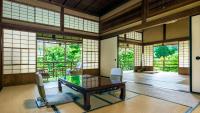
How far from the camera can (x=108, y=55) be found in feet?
21.6

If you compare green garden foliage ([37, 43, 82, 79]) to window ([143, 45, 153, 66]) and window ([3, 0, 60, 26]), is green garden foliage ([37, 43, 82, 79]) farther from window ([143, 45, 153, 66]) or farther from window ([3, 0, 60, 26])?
window ([143, 45, 153, 66])

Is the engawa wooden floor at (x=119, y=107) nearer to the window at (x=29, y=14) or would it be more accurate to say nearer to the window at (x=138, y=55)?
the window at (x=29, y=14)

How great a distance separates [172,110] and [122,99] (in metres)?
1.01

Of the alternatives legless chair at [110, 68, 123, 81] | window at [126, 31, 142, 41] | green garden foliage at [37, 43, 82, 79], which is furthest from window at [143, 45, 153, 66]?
legless chair at [110, 68, 123, 81]

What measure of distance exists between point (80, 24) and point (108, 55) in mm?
2166

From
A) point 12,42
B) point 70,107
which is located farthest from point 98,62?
point 70,107

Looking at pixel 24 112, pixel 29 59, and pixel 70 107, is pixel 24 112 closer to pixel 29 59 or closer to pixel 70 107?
pixel 70 107

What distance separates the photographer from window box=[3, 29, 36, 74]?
442cm

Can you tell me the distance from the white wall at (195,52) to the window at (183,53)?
193 inches

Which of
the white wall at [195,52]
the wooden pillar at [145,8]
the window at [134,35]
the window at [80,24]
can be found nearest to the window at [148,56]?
the window at [134,35]

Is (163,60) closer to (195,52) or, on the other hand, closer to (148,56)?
(148,56)

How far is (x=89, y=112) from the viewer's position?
227cm

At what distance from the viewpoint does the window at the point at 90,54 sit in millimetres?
→ 6547

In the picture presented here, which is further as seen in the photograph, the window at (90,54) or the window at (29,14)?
the window at (90,54)
